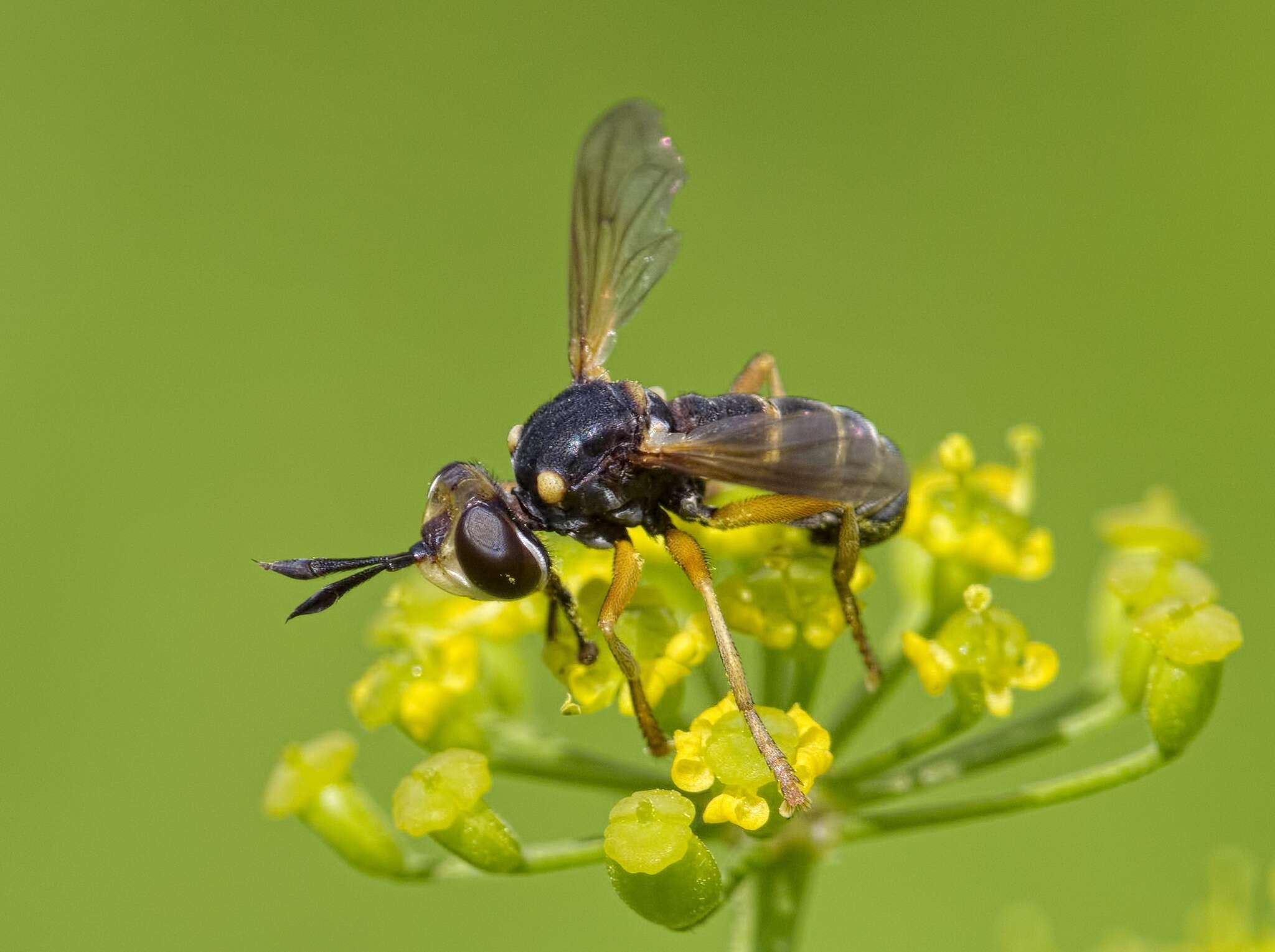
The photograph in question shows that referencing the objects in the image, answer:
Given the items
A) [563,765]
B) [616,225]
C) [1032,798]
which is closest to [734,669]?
[563,765]

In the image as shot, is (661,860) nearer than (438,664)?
Yes

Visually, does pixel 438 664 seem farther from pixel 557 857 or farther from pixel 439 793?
pixel 557 857

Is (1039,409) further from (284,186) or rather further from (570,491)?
(570,491)

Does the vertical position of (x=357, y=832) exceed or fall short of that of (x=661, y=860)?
it falls short

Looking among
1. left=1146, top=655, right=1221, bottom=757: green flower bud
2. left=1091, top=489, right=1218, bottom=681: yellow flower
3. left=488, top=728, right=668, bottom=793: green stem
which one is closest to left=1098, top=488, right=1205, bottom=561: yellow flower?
left=1091, top=489, right=1218, bottom=681: yellow flower

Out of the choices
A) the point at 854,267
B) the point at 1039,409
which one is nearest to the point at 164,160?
the point at 854,267

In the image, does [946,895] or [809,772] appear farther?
[946,895]
